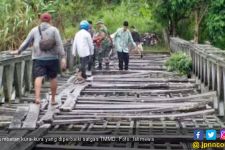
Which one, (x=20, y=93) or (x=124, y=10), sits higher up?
(x=124, y=10)

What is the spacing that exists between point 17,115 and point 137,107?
204 centimetres

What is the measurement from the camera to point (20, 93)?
377 inches

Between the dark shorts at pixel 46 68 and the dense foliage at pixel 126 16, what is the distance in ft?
18.4

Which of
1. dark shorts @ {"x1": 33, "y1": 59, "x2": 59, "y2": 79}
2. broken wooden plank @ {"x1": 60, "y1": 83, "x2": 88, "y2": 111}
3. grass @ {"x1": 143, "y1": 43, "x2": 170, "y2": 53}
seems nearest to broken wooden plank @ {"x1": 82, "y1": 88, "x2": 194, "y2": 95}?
broken wooden plank @ {"x1": 60, "y1": 83, "x2": 88, "y2": 111}

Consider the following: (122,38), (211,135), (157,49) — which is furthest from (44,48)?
(157,49)

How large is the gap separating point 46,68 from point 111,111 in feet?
4.33

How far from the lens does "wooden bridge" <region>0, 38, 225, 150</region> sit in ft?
20.1

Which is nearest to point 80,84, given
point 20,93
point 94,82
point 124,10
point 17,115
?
point 94,82

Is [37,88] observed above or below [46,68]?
below

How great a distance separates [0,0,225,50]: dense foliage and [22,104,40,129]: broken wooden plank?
19.7 feet

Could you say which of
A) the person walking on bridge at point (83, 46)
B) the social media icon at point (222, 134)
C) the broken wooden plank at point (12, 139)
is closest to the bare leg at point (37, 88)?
the broken wooden plank at point (12, 139)

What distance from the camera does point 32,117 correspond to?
7.29 m

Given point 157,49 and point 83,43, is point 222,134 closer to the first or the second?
point 83,43

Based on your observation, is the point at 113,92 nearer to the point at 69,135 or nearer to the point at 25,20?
the point at 69,135
